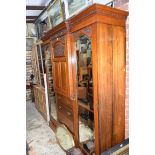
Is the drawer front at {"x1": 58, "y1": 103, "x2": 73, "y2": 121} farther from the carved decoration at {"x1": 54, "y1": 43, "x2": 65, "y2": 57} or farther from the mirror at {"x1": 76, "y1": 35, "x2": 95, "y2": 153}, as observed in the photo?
the carved decoration at {"x1": 54, "y1": 43, "x2": 65, "y2": 57}

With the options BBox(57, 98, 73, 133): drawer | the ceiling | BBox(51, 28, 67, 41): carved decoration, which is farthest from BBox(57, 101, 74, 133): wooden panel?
the ceiling

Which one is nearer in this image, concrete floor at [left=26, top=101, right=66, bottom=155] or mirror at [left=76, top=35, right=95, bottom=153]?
mirror at [left=76, top=35, right=95, bottom=153]

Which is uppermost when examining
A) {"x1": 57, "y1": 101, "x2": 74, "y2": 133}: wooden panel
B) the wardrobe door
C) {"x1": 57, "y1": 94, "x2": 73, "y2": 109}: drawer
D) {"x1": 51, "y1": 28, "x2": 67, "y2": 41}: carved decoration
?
{"x1": 51, "y1": 28, "x2": 67, "y2": 41}: carved decoration

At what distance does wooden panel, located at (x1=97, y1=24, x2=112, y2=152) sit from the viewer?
4.85 feet

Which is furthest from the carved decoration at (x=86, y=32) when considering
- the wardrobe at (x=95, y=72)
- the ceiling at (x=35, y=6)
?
the ceiling at (x=35, y=6)

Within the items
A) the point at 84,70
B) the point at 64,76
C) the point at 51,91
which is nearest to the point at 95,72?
the point at 84,70

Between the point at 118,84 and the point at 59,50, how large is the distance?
42.7 inches

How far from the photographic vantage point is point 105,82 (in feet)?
5.12

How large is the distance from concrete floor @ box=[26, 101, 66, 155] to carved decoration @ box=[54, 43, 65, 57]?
1.42 m

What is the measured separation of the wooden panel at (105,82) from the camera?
1.48m
